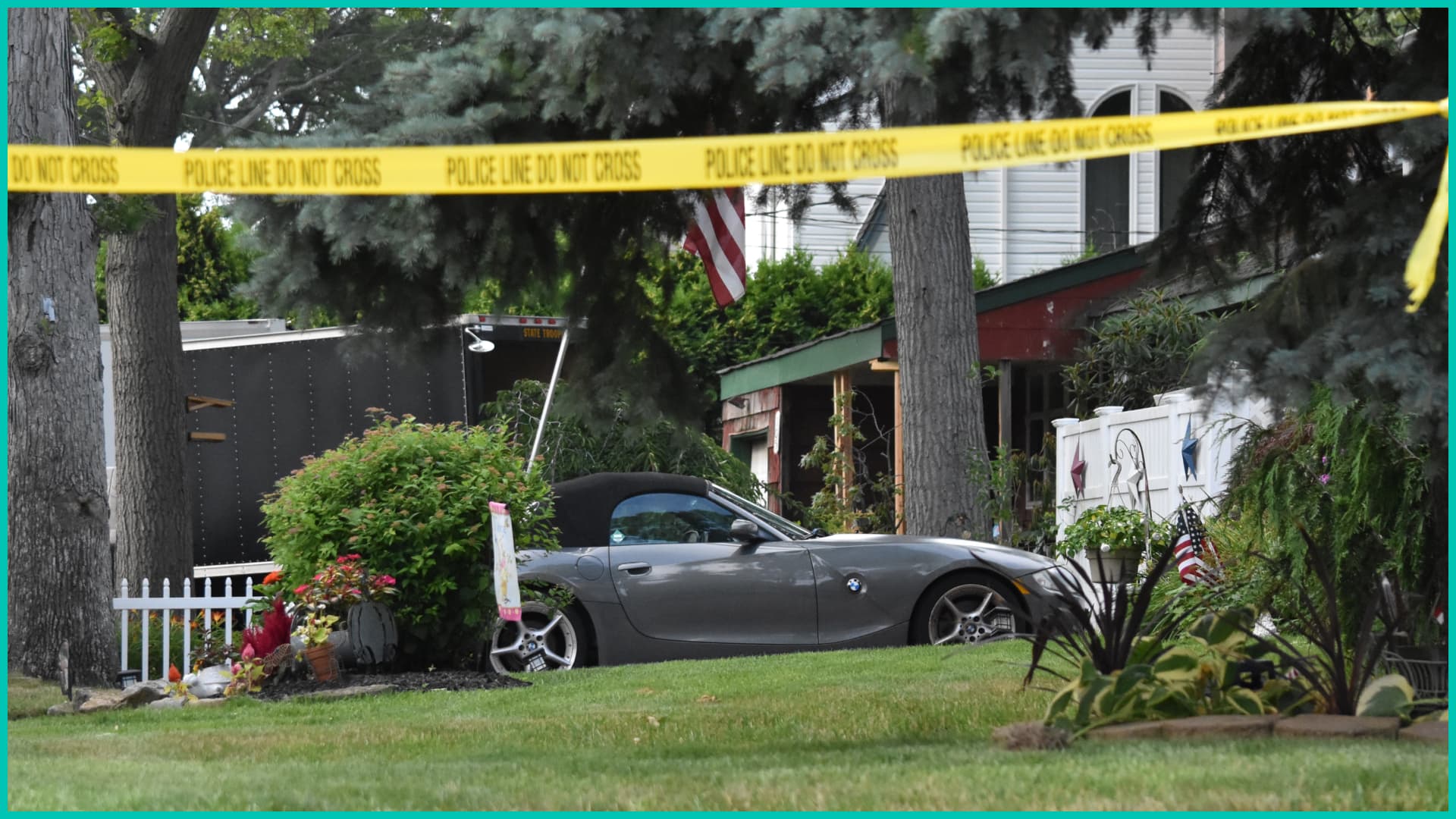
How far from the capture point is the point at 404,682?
10898 millimetres

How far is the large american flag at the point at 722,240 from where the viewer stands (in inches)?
391

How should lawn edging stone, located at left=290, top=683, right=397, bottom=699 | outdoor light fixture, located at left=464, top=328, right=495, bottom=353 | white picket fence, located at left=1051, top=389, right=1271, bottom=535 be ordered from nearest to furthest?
lawn edging stone, located at left=290, top=683, right=397, bottom=699
white picket fence, located at left=1051, top=389, right=1271, bottom=535
outdoor light fixture, located at left=464, top=328, right=495, bottom=353

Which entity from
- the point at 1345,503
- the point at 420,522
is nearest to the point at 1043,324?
the point at 420,522

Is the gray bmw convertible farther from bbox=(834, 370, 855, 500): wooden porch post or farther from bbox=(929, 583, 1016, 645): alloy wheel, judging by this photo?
bbox=(834, 370, 855, 500): wooden porch post

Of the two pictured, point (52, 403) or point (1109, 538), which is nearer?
point (52, 403)

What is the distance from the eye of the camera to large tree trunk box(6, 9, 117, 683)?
10898 millimetres

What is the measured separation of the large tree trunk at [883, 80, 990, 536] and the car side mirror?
262 cm

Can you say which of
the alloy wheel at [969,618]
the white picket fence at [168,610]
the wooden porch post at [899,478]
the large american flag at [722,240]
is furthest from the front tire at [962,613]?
the wooden porch post at [899,478]

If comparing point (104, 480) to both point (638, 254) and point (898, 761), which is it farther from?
point (898, 761)

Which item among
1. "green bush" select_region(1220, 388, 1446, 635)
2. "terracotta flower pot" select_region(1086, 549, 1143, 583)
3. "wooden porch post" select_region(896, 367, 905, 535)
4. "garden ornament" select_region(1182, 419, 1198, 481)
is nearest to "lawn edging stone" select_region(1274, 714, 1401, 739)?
"green bush" select_region(1220, 388, 1446, 635)

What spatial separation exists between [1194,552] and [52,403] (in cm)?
770

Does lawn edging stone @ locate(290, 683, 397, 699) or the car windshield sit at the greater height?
the car windshield

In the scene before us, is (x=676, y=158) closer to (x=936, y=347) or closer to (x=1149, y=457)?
(x=936, y=347)

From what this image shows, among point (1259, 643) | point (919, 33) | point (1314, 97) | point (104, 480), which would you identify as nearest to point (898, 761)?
point (1259, 643)
